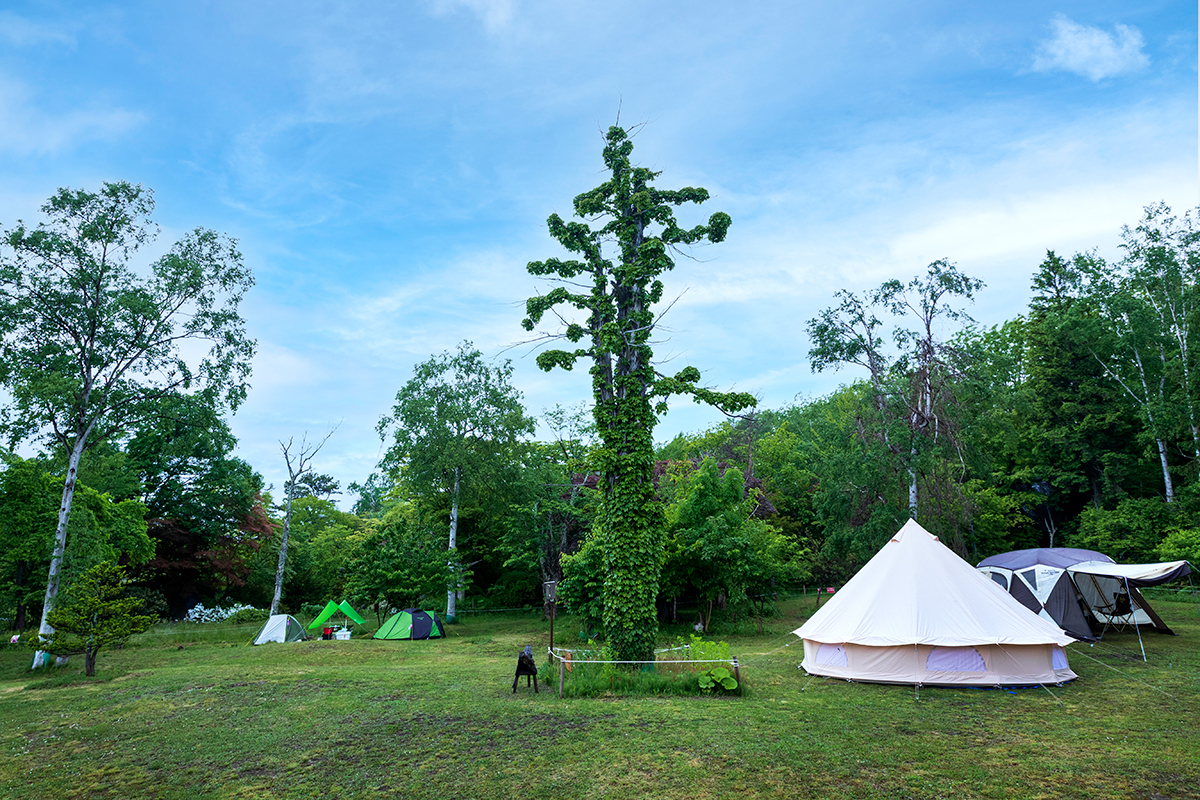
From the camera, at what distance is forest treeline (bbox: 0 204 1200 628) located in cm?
2202

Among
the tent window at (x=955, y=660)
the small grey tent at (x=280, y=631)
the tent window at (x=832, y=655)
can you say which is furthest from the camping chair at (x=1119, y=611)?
the small grey tent at (x=280, y=631)

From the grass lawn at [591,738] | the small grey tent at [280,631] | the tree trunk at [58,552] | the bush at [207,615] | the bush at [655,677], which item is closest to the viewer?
the grass lawn at [591,738]

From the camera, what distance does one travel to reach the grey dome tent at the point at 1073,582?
1504 cm

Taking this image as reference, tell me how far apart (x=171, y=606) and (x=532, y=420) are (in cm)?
2074

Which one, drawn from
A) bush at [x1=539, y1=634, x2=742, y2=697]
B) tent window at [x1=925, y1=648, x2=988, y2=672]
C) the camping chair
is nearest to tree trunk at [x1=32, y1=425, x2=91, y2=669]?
bush at [x1=539, y1=634, x2=742, y2=697]

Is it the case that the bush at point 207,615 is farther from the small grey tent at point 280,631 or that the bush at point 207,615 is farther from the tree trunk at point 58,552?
the tree trunk at point 58,552

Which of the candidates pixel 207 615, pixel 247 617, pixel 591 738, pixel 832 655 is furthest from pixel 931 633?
pixel 207 615

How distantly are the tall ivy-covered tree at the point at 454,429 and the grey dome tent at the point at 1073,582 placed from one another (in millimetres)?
20721

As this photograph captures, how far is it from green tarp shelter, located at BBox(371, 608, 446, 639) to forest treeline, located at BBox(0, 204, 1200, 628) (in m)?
1.99

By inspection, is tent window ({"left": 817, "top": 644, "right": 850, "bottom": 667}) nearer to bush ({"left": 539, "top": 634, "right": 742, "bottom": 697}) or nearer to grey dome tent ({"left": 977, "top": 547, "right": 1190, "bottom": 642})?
bush ({"left": 539, "top": 634, "right": 742, "bottom": 697})

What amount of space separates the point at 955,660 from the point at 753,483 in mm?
21775

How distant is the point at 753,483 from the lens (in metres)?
33.5

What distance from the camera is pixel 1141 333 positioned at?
27.0 meters

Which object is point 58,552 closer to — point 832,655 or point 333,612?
point 333,612
